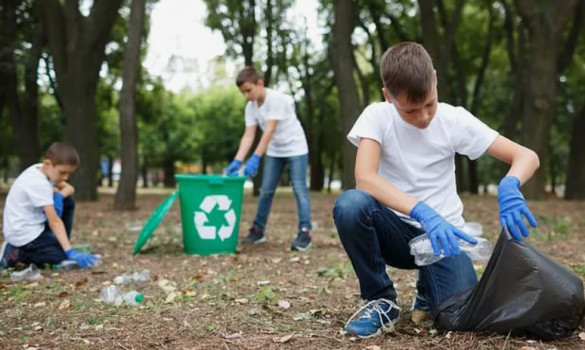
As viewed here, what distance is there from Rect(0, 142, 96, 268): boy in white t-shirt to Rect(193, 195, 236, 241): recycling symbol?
87 centimetres

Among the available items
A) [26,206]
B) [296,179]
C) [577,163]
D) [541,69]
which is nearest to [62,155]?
[26,206]

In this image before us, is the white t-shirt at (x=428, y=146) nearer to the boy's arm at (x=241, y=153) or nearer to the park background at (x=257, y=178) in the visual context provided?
the park background at (x=257, y=178)

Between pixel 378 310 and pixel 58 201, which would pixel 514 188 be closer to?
pixel 378 310

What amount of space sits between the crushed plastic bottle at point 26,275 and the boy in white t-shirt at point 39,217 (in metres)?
0.22

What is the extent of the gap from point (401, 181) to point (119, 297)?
173 centimetres

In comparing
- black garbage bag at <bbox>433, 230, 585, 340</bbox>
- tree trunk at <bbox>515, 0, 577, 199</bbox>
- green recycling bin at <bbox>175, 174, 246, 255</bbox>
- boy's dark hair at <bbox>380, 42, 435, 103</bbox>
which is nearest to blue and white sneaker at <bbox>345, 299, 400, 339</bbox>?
black garbage bag at <bbox>433, 230, 585, 340</bbox>

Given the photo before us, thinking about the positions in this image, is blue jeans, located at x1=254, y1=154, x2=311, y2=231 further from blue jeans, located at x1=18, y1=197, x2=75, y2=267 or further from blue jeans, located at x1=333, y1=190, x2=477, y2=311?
blue jeans, located at x1=333, y1=190, x2=477, y2=311

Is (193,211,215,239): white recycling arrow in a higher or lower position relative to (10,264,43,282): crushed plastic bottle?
higher

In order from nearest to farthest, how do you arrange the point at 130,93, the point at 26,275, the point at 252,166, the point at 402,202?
1. the point at 402,202
2. the point at 26,275
3. the point at 252,166
4. the point at 130,93

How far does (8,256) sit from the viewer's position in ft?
14.7

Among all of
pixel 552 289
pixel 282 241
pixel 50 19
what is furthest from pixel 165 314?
pixel 50 19

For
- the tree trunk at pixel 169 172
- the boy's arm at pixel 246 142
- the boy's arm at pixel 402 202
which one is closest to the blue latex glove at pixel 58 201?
Answer: the boy's arm at pixel 246 142

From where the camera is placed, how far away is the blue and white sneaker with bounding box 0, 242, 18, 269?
4480 millimetres

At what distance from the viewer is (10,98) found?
15758 mm
